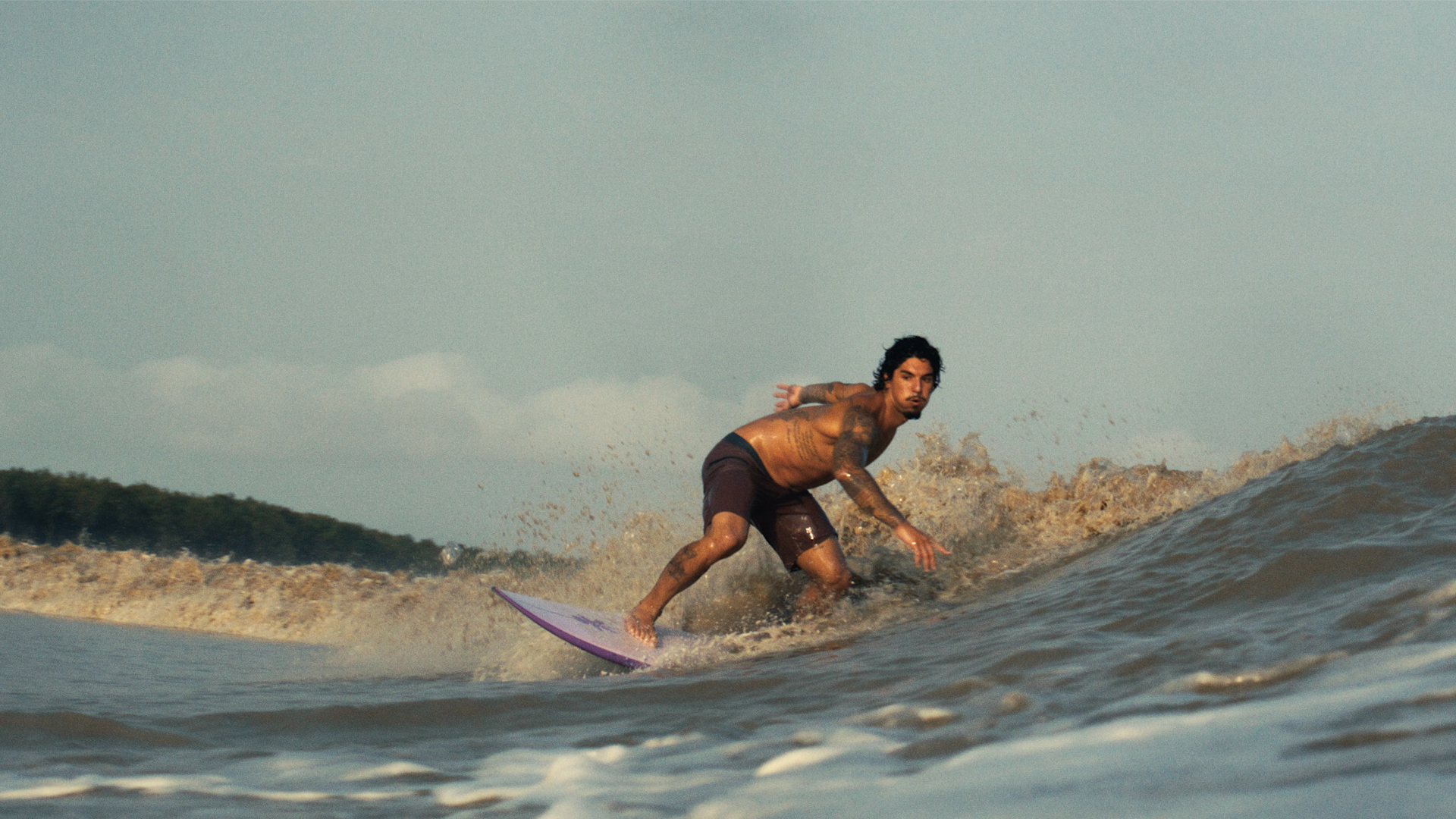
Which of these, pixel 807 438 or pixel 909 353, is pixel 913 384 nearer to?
pixel 909 353

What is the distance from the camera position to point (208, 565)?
14172 mm

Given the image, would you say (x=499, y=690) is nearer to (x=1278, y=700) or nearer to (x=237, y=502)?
(x=1278, y=700)

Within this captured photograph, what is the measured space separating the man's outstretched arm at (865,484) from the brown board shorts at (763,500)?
0.54 m

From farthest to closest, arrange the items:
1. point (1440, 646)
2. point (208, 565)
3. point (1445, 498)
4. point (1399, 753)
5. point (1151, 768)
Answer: point (208, 565) → point (1445, 498) → point (1440, 646) → point (1151, 768) → point (1399, 753)

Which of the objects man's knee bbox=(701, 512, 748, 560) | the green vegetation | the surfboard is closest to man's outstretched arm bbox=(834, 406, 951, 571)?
man's knee bbox=(701, 512, 748, 560)

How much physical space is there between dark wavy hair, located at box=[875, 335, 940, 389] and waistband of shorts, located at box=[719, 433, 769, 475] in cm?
85

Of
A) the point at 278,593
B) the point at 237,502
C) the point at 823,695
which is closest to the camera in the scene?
the point at 823,695

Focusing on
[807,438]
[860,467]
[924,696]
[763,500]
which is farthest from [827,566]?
[924,696]

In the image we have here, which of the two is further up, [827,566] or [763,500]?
[763,500]

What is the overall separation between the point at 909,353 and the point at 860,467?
75cm

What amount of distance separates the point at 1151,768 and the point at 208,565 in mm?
15003

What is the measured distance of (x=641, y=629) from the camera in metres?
5.31

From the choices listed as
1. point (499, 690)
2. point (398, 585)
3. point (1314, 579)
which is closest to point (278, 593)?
point (398, 585)

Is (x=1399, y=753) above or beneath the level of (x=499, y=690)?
above
